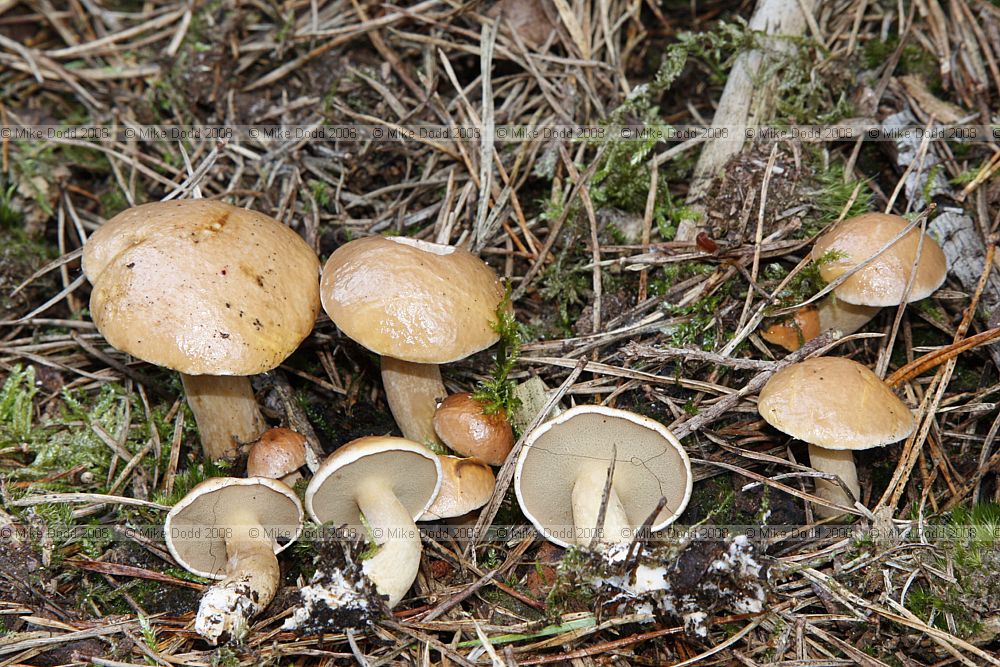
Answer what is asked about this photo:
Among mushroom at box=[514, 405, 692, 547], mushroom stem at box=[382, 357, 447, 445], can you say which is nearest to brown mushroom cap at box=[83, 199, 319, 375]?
mushroom stem at box=[382, 357, 447, 445]

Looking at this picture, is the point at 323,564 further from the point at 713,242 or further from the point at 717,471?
the point at 713,242

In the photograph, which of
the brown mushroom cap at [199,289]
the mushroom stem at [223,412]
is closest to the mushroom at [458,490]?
the brown mushroom cap at [199,289]

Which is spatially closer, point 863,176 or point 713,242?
point 713,242

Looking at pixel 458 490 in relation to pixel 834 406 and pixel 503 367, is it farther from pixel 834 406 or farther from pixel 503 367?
pixel 834 406

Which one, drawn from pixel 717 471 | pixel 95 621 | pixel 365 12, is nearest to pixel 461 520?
pixel 717 471

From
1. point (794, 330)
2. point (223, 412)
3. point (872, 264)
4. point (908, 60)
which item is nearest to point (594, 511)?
point (794, 330)

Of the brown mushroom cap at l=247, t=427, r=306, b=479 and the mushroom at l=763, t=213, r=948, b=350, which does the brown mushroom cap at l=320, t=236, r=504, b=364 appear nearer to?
the brown mushroom cap at l=247, t=427, r=306, b=479
